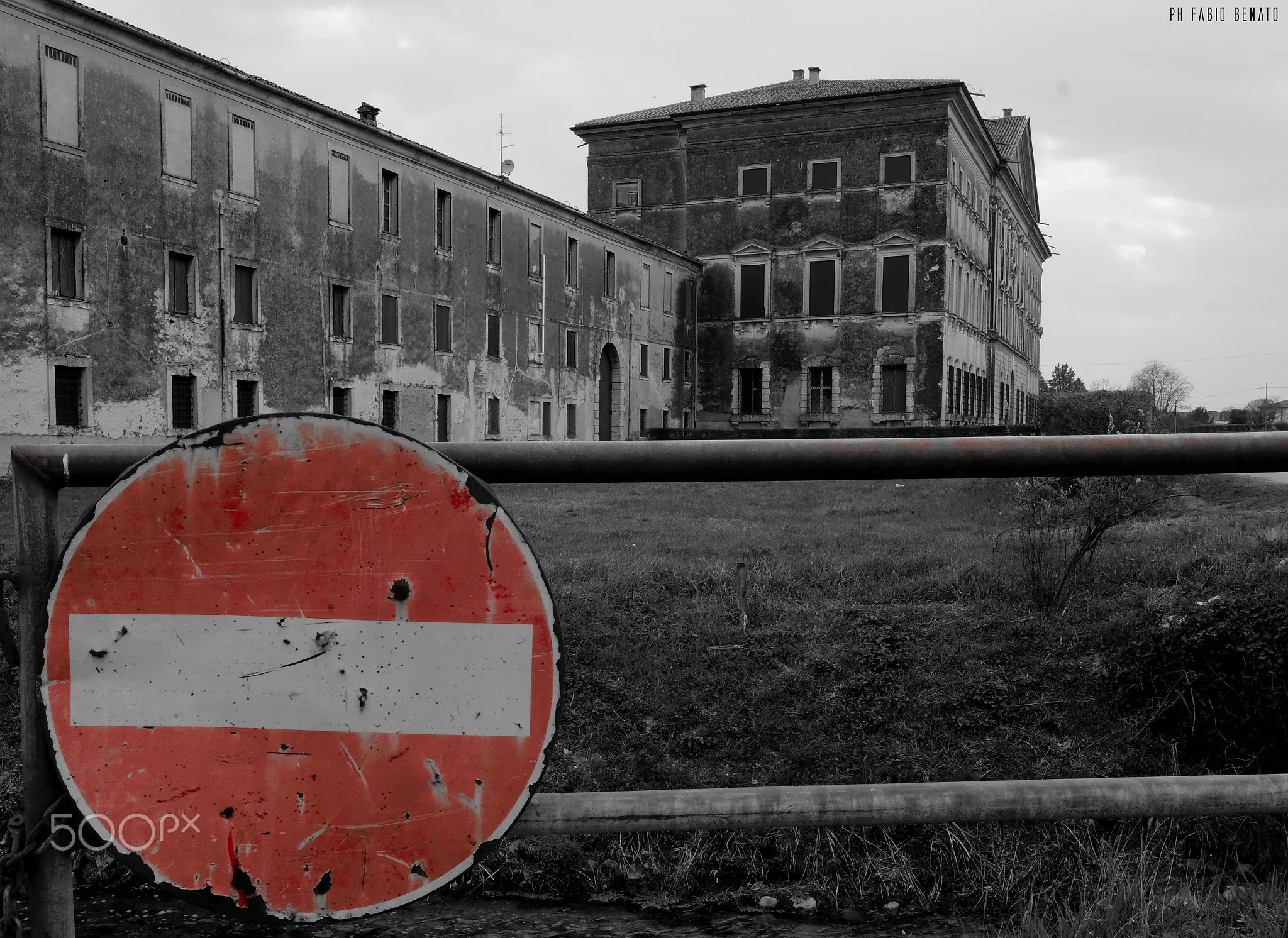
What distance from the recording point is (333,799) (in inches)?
61.7

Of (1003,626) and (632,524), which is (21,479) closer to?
(1003,626)

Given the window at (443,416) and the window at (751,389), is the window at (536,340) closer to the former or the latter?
the window at (443,416)

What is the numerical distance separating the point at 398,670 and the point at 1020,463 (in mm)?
1015

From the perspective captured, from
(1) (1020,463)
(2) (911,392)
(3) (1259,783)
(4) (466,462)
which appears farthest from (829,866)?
(2) (911,392)

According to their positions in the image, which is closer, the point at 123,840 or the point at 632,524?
the point at 123,840

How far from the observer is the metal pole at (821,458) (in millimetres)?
1579

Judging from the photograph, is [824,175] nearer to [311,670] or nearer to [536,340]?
[536,340]

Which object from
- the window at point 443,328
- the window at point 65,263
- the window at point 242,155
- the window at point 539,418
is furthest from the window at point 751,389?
the window at point 65,263

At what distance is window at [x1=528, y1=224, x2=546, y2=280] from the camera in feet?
116

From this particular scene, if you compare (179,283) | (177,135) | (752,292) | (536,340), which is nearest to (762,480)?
(179,283)

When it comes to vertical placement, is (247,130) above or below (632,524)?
above

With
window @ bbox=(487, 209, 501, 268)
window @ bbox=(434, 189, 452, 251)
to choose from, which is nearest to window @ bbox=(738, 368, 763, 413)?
window @ bbox=(487, 209, 501, 268)

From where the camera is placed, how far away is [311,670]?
5.15 feet

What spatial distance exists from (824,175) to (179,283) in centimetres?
2680
